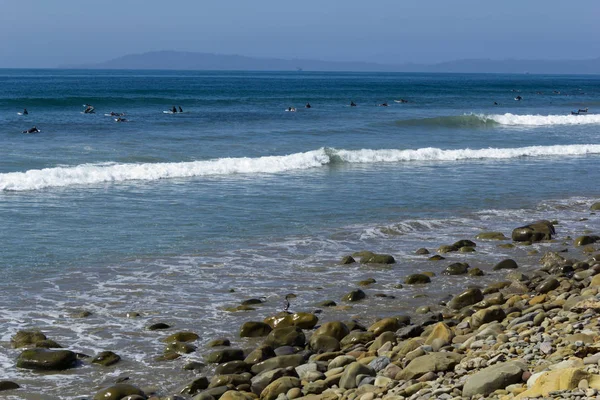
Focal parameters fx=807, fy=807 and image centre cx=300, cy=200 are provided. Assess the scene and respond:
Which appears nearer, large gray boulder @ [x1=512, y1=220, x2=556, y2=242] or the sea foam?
large gray boulder @ [x1=512, y1=220, x2=556, y2=242]

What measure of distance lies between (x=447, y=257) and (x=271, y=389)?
6.35 meters

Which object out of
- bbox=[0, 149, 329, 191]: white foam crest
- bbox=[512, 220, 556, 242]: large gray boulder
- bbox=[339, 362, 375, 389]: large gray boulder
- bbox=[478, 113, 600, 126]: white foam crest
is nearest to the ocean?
bbox=[0, 149, 329, 191]: white foam crest

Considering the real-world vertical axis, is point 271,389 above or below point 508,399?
below

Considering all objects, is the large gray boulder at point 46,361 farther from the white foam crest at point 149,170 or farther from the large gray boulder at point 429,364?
the white foam crest at point 149,170

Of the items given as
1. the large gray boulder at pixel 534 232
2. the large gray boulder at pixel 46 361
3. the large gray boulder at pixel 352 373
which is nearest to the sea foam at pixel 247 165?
the large gray boulder at pixel 534 232

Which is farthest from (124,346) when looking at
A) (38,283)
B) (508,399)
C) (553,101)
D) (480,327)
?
(553,101)

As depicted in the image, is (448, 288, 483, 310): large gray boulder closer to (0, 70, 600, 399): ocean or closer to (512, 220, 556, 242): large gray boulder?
(0, 70, 600, 399): ocean

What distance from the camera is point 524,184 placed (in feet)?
72.3

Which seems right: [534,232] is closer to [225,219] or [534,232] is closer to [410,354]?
[225,219]

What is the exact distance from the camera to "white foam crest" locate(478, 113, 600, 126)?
45875 mm

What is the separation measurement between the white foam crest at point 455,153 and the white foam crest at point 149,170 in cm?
151

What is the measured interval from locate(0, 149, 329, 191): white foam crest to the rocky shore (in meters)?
11.8

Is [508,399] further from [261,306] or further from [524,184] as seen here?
[524,184]

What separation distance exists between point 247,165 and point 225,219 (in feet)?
27.8
